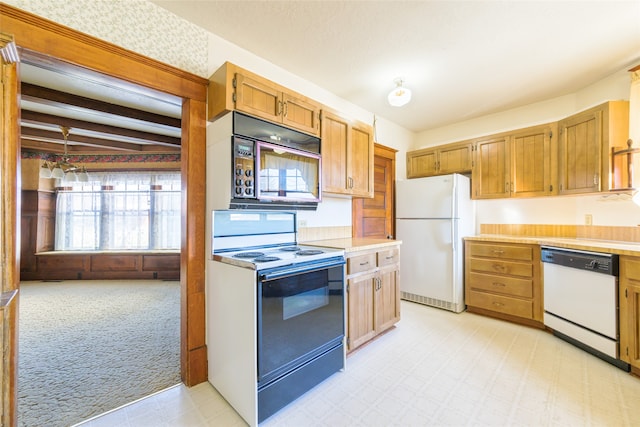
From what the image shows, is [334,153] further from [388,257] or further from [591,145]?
[591,145]

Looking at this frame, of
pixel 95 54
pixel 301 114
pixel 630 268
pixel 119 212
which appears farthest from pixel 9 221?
pixel 119 212

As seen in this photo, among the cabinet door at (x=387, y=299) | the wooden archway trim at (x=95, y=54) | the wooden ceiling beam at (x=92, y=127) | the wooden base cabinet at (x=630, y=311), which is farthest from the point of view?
the wooden ceiling beam at (x=92, y=127)

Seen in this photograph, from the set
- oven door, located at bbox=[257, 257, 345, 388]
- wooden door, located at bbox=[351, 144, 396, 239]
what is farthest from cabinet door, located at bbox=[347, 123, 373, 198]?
oven door, located at bbox=[257, 257, 345, 388]

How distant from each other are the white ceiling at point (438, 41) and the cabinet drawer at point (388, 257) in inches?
72.1

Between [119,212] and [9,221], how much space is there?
4.82m

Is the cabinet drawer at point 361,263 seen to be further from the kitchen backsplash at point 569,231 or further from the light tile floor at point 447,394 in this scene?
the kitchen backsplash at point 569,231

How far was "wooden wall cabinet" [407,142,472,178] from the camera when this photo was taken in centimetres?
361

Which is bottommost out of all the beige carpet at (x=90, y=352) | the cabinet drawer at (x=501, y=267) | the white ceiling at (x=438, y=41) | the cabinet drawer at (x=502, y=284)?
the beige carpet at (x=90, y=352)

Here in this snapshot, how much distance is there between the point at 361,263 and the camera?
234cm

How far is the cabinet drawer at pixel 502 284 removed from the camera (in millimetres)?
2855

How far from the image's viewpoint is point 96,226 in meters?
5.32

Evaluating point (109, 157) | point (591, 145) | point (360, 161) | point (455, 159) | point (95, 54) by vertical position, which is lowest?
point (360, 161)

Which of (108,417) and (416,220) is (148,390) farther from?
(416,220)

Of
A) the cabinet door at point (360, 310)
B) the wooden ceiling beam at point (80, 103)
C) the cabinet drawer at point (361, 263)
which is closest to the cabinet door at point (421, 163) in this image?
the cabinet drawer at point (361, 263)
